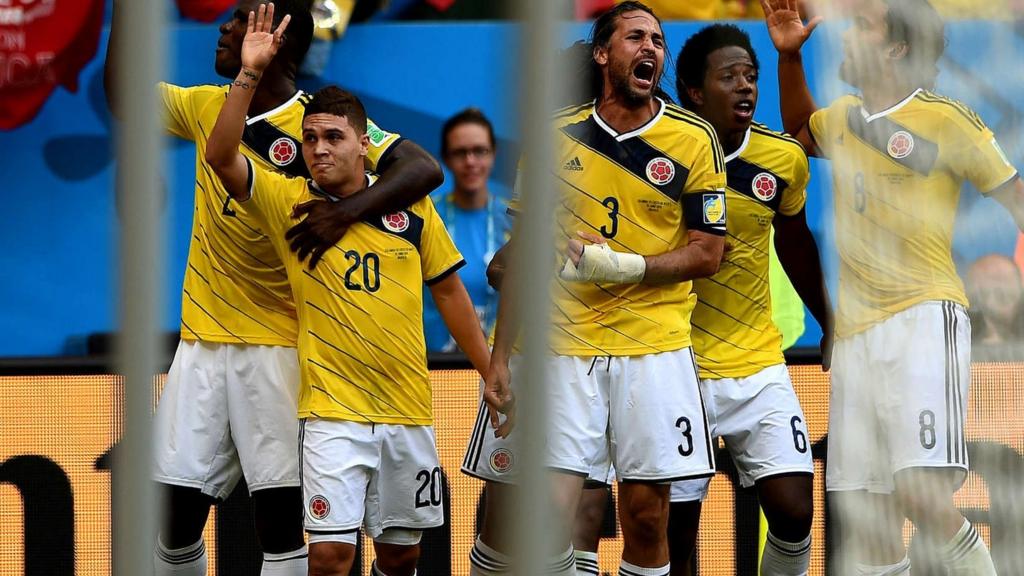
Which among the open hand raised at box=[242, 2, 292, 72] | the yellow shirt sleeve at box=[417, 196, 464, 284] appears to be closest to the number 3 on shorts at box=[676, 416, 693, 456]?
the yellow shirt sleeve at box=[417, 196, 464, 284]

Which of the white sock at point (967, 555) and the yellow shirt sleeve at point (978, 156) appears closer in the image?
the yellow shirt sleeve at point (978, 156)

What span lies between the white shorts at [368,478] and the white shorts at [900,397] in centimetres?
Result: 87

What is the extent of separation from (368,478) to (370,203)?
23.2 inches

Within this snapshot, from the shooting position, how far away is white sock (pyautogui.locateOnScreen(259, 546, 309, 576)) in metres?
3.65

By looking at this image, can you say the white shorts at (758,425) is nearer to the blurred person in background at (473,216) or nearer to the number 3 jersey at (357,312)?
the number 3 jersey at (357,312)

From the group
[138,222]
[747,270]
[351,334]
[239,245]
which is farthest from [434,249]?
[138,222]

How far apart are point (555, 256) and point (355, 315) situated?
88.1 inches

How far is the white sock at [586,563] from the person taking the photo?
3.53 meters

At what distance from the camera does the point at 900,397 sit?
330 cm

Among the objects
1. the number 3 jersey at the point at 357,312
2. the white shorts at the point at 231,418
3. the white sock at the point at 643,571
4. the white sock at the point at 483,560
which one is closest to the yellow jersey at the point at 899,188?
the white sock at the point at 643,571

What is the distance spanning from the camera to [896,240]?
290cm

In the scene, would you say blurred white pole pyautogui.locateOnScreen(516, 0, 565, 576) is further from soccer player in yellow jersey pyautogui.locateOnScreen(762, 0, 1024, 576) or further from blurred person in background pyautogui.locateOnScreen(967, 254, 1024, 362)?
blurred person in background pyautogui.locateOnScreen(967, 254, 1024, 362)

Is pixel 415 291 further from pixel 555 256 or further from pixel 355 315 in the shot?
pixel 555 256

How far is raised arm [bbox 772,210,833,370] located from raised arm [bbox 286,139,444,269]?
0.94 meters
